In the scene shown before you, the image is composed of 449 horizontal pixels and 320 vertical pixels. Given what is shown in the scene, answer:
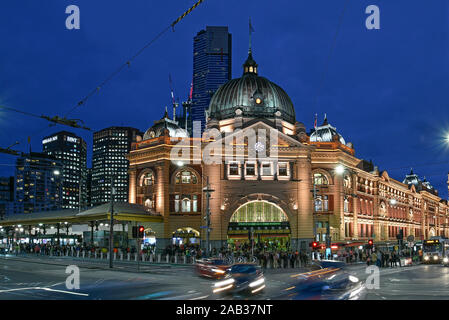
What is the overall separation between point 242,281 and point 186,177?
167 feet

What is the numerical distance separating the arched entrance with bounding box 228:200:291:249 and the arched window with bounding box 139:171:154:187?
13635 millimetres

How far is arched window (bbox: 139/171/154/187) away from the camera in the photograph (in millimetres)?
74062

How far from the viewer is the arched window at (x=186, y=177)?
7225cm

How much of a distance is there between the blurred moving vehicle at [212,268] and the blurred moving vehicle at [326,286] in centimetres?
1368

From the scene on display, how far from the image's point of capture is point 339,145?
7725 centimetres

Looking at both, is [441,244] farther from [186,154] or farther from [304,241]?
[186,154]

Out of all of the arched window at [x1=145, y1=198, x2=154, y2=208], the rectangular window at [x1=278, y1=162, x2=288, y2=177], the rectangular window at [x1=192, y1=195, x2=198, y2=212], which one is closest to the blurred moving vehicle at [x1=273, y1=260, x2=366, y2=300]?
the rectangular window at [x1=278, y1=162, x2=288, y2=177]

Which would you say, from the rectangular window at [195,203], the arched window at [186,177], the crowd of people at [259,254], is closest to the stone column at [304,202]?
the crowd of people at [259,254]

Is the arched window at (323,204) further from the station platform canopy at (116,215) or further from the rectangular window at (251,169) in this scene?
the station platform canopy at (116,215)

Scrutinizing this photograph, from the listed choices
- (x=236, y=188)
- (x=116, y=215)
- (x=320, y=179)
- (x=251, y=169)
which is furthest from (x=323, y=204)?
(x=116, y=215)

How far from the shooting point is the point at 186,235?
71438mm

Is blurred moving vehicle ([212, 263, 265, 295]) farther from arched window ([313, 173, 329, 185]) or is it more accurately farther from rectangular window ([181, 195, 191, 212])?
arched window ([313, 173, 329, 185])

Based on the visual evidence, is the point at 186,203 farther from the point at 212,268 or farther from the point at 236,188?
the point at 212,268

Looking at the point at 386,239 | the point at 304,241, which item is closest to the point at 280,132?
the point at 304,241
